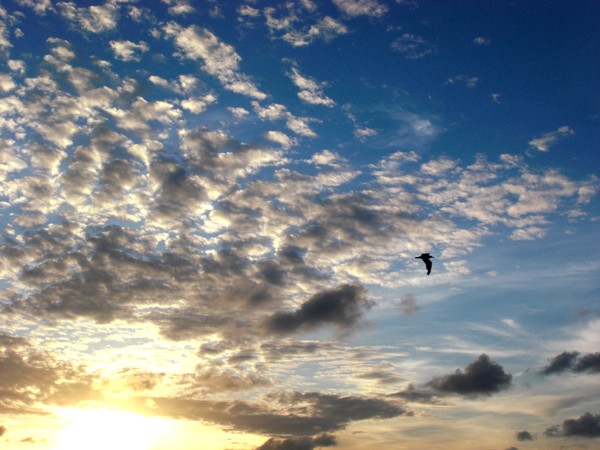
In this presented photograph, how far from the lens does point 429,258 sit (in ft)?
228
